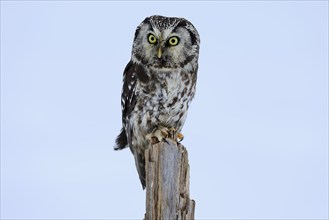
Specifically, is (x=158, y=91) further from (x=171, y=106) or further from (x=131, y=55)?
(x=131, y=55)

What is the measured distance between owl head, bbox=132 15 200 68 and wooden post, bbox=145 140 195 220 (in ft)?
6.57

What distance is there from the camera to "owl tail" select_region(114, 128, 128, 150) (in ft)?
27.2

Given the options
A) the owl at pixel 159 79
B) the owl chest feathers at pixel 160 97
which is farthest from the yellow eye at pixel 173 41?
the owl chest feathers at pixel 160 97

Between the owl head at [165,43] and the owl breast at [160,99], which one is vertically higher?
the owl head at [165,43]

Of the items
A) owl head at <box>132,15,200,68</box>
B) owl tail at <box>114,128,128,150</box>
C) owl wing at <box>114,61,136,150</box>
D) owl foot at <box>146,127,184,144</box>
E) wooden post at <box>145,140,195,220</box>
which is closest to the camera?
wooden post at <box>145,140,195,220</box>

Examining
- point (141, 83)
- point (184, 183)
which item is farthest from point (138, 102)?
point (184, 183)

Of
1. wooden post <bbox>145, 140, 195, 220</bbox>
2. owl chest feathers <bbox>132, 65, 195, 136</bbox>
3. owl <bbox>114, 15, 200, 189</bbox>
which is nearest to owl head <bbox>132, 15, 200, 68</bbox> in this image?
owl <bbox>114, 15, 200, 189</bbox>

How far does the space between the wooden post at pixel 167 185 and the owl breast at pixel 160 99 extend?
69.5 inches

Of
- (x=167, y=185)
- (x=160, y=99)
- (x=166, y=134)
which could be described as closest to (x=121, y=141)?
(x=160, y=99)

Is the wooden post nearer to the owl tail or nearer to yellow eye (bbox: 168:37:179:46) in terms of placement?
yellow eye (bbox: 168:37:179:46)

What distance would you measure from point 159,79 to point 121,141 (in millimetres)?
1136

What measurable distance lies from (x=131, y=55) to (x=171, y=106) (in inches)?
34.7

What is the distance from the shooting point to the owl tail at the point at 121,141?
8.30 m

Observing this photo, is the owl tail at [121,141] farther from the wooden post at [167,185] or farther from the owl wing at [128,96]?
the wooden post at [167,185]
